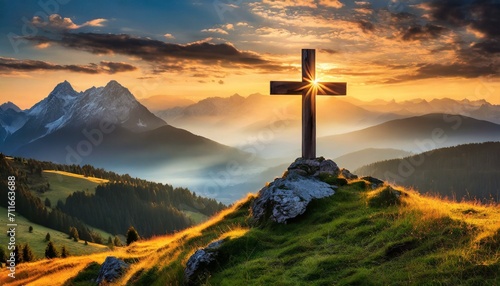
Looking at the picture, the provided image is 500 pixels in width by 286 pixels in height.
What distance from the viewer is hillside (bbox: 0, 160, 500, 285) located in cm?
1009

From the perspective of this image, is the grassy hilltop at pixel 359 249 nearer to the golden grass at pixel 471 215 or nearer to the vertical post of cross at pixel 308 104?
the golden grass at pixel 471 215

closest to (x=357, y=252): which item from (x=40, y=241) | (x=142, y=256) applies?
(x=142, y=256)

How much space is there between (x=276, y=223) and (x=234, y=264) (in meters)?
3.87

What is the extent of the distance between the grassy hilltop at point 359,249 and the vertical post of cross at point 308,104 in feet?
18.7

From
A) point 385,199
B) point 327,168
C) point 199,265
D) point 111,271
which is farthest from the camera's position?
point 327,168

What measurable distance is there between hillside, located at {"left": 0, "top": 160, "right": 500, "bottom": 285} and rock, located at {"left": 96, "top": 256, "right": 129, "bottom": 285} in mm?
2698

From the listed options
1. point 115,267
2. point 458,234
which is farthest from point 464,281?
point 115,267

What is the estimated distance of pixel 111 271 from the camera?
21156mm

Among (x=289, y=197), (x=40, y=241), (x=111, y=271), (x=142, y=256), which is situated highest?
(x=289, y=197)

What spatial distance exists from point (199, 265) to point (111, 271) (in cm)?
908

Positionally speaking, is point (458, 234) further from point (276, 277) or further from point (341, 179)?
point (341, 179)

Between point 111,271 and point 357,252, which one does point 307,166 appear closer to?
point 357,252

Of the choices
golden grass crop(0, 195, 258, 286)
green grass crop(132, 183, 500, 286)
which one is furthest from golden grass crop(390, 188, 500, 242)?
golden grass crop(0, 195, 258, 286)

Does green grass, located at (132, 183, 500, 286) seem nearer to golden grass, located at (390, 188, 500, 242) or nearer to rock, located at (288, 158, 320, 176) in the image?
golden grass, located at (390, 188, 500, 242)
